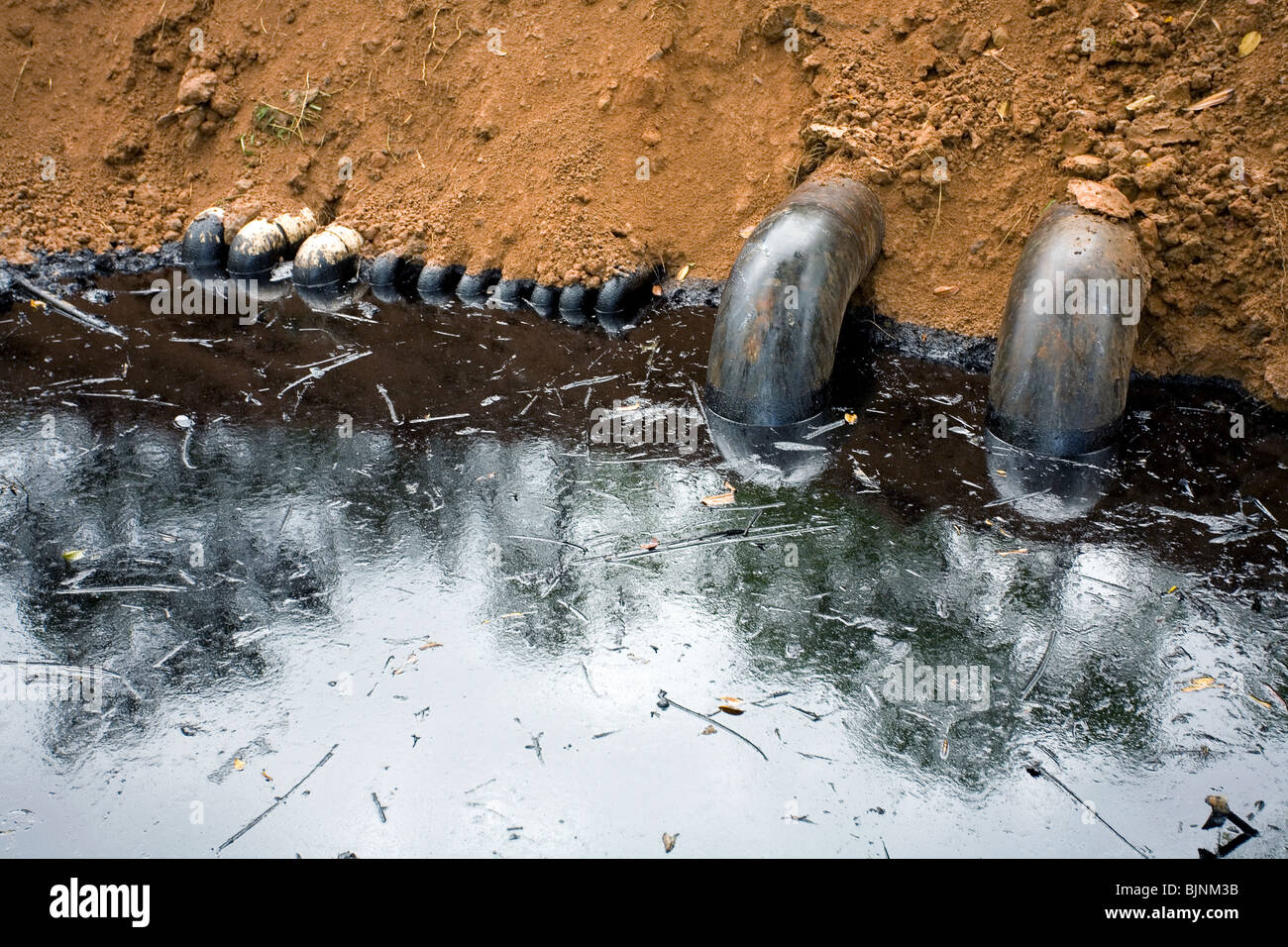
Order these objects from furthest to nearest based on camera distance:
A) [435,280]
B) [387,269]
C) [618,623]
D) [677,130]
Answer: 1. [387,269]
2. [435,280]
3. [677,130]
4. [618,623]

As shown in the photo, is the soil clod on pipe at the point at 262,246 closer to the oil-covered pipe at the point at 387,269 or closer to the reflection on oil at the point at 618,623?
the oil-covered pipe at the point at 387,269

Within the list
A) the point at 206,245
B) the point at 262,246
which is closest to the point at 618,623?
the point at 262,246

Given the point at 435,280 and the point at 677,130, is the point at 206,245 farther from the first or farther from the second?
the point at 677,130

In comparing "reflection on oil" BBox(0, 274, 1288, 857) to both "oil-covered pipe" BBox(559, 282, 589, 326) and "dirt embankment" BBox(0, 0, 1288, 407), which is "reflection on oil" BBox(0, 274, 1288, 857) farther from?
"oil-covered pipe" BBox(559, 282, 589, 326)

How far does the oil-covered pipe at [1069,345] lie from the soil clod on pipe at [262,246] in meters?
6.54

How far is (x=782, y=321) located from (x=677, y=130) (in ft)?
10.2

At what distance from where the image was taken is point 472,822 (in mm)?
3520

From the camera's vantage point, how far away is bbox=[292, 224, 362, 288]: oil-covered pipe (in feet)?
27.8

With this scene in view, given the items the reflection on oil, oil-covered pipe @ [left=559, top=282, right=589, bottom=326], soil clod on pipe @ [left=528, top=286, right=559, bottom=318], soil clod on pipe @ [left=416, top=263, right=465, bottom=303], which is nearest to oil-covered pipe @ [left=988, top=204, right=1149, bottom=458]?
the reflection on oil

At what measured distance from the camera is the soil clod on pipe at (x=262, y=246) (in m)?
8.75

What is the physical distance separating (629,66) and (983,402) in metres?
4.29

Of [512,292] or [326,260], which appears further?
[326,260]

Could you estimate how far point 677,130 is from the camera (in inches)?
320

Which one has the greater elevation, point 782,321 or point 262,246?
point 262,246
